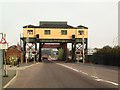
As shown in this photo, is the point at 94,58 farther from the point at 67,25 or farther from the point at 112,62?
the point at 67,25

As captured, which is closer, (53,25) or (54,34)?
(54,34)

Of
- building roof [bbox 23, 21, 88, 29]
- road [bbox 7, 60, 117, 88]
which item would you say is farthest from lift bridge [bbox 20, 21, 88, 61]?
road [bbox 7, 60, 117, 88]

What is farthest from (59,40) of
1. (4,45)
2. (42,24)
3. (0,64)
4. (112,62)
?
(4,45)

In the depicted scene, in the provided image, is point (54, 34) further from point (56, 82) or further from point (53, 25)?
point (56, 82)

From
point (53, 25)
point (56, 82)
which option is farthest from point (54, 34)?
point (56, 82)

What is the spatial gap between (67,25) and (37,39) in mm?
12078

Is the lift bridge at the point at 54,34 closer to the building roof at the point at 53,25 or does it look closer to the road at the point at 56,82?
the building roof at the point at 53,25

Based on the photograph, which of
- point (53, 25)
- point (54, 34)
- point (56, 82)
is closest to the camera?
point (56, 82)

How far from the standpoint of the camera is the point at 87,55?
96.1 m

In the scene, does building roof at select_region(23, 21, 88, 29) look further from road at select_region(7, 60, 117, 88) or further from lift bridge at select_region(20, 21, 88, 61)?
road at select_region(7, 60, 117, 88)

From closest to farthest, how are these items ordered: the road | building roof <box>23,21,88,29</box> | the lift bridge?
the road
the lift bridge
building roof <box>23,21,88,29</box>

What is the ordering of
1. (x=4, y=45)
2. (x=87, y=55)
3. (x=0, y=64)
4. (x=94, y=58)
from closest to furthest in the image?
(x=4, y=45) → (x=0, y=64) → (x=94, y=58) → (x=87, y=55)

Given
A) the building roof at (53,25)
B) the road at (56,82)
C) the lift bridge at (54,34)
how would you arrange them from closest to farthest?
the road at (56,82) < the lift bridge at (54,34) < the building roof at (53,25)

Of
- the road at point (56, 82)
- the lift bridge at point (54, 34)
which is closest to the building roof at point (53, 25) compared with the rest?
the lift bridge at point (54, 34)
